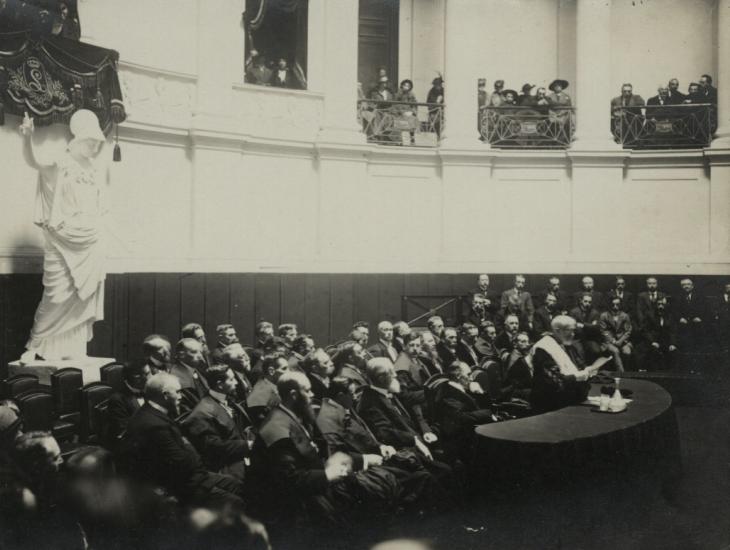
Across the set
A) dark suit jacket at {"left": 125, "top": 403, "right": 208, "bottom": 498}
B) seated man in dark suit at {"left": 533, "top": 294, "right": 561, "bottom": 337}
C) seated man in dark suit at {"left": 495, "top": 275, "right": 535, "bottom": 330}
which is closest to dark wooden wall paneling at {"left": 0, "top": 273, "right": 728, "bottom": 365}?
seated man in dark suit at {"left": 495, "top": 275, "right": 535, "bottom": 330}

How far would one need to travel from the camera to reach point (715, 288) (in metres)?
12.3

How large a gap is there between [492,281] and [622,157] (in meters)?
3.73

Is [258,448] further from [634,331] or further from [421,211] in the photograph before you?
[421,211]

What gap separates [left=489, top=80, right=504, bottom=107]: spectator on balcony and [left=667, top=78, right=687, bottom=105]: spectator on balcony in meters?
3.28

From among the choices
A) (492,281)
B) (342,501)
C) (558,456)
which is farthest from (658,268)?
A: (342,501)

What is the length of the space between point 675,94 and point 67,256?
38.9 ft

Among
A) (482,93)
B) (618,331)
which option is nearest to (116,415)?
(618,331)

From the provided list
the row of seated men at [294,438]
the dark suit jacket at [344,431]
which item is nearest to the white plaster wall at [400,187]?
the row of seated men at [294,438]

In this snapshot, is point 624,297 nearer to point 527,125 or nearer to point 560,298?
point 560,298

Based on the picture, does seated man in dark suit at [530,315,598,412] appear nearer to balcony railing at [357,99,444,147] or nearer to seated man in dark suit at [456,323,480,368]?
seated man in dark suit at [456,323,480,368]

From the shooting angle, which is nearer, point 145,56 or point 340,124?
point 145,56

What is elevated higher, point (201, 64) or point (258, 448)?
point (201, 64)

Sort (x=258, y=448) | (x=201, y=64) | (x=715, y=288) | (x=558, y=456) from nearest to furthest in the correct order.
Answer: (x=258, y=448) < (x=558, y=456) < (x=201, y=64) < (x=715, y=288)

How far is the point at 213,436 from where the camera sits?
436cm
